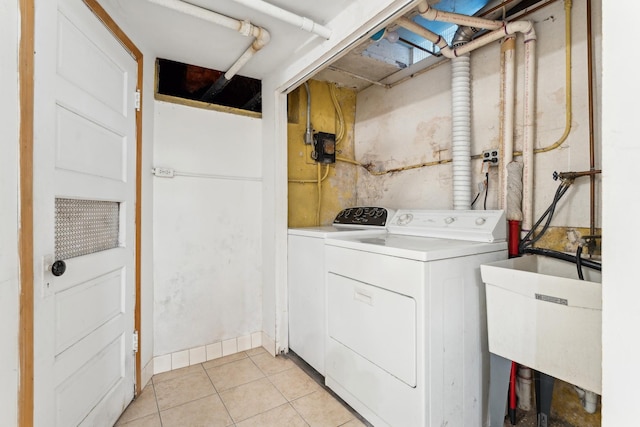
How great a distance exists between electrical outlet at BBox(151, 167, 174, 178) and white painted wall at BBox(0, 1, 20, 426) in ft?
3.73

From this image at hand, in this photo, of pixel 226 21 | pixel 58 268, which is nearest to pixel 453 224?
pixel 226 21

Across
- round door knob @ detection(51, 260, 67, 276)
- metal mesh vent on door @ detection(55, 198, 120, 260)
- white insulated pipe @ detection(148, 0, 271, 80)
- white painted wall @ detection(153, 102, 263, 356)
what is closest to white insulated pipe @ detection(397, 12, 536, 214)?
white insulated pipe @ detection(148, 0, 271, 80)

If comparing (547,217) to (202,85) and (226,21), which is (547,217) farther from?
(202,85)

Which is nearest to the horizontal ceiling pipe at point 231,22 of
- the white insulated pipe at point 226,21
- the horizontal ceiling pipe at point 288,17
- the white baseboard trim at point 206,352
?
the white insulated pipe at point 226,21

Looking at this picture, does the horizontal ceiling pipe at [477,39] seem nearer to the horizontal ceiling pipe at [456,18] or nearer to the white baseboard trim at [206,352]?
the horizontal ceiling pipe at [456,18]

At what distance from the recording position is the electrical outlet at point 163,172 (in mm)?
2074

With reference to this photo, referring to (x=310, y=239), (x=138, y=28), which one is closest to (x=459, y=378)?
(x=310, y=239)

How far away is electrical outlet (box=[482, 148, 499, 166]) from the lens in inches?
74.3

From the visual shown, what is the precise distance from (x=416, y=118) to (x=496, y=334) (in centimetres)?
176

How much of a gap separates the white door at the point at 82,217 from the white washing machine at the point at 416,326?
1243 mm

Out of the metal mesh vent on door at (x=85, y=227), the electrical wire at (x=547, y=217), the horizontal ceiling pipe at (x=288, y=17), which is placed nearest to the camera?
the metal mesh vent on door at (x=85, y=227)

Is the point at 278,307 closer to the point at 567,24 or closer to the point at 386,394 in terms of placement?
the point at 386,394

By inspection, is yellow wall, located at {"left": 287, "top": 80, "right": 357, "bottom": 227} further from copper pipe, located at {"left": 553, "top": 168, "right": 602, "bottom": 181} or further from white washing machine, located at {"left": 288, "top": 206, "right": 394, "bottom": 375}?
copper pipe, located at {"left": 553, "top": 168, "right": 602, "bottom": 181}

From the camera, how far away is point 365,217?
2.35 metres
